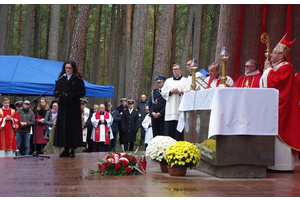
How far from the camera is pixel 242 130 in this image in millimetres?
5758

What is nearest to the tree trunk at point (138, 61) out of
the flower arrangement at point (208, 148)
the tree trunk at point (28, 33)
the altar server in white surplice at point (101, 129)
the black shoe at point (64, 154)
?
the altar server in white surplice at point (101, 129)

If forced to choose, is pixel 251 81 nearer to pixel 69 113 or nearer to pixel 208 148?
pixel 208 148

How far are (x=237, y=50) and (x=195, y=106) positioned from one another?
318 centimetres

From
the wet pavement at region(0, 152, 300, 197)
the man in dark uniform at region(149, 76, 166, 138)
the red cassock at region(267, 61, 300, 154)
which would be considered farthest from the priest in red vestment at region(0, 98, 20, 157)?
the red cassock at region(267, 61, 300, 154)

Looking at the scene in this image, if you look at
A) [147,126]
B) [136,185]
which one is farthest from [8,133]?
[136,185]

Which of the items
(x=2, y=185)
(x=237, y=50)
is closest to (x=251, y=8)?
(x=237, y=50)

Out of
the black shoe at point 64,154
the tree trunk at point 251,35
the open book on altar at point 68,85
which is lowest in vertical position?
the black shoe at point 64,154

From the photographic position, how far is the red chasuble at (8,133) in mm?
11023

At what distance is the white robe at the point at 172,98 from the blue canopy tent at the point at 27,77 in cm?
396

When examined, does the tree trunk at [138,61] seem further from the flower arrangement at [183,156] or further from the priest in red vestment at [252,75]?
the flower arrangement at [183,156]

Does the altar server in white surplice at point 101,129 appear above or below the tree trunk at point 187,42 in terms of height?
below

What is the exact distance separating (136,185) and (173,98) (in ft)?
15.1

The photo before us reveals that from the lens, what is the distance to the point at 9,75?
38.6 ft

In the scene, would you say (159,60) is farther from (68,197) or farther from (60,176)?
(68,197)
